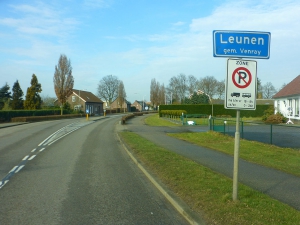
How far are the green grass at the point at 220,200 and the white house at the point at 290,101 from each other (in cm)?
3108

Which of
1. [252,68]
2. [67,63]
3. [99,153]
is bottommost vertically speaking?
[99,153]

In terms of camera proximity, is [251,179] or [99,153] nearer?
[251,179]

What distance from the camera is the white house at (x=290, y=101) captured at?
38188 mm

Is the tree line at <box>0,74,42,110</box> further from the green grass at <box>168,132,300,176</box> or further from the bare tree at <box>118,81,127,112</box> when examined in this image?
the green grass at <box>168,132,300,176</box>

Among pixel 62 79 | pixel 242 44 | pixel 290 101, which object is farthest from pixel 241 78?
pixel 62 79

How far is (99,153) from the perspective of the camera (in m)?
15.6

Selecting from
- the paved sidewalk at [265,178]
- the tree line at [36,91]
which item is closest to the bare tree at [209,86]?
the tree line at [36,91]

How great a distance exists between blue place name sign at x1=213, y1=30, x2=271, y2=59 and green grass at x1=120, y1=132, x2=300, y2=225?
8.65ft

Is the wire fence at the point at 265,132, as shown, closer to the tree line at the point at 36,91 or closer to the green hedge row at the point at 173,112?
the green hedge row at the point at 173,112

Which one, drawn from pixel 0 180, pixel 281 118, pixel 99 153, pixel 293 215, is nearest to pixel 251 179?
pixel 293 215

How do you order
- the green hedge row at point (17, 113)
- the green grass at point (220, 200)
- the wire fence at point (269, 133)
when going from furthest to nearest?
the green hedge row at point (17, 113) → the wire fence at point (269, 133) → the green grass at point (220, 200)

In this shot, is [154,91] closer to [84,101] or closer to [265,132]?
[84,101]

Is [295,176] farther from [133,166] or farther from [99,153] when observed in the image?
[99,153]

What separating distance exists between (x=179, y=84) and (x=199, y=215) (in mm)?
91840
